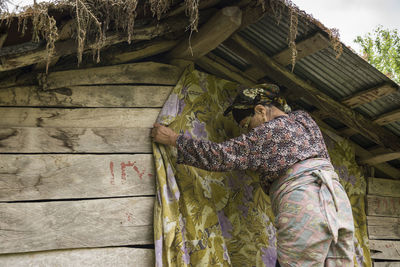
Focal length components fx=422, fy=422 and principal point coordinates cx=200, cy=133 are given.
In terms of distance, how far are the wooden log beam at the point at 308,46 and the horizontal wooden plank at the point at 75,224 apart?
4.73ft

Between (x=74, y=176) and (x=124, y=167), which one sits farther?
(x=124, y=167)

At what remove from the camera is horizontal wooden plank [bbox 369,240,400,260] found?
3.91 meters

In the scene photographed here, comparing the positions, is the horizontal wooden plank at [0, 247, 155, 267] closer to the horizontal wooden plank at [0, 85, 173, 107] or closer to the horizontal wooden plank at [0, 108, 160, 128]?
the horizontal wooden plank at [0, 108, 160, 128]

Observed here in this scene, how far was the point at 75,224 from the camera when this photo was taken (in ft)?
8.84

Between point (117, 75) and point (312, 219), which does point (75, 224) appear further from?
point (312, 219)

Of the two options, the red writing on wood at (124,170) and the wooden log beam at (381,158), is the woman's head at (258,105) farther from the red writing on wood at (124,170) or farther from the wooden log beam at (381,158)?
the wooden log beam at (381,158)

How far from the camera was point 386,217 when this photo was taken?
4023 mm

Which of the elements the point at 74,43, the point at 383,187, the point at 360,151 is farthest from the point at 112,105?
the point at 383,187

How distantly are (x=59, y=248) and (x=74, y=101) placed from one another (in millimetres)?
994

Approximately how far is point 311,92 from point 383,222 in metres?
1.59

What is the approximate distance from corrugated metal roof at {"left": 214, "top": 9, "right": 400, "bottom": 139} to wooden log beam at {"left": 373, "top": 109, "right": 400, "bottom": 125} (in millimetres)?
32

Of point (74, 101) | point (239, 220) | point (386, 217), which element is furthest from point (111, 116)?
point (386, 217)

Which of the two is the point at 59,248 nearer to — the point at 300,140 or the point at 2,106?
the point at 2,106

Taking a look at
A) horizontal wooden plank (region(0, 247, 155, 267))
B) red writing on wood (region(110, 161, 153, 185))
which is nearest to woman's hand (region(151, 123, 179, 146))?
red writing on wood (region(110, 161, 153, 185))
